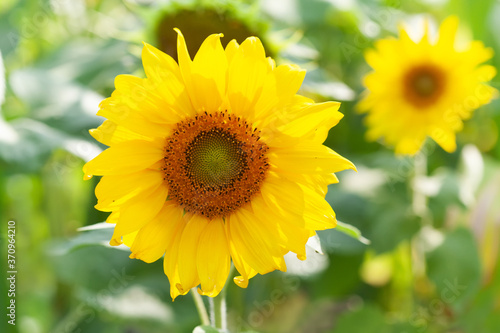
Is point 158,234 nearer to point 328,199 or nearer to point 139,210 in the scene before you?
point 139,210

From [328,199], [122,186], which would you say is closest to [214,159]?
[122,186]

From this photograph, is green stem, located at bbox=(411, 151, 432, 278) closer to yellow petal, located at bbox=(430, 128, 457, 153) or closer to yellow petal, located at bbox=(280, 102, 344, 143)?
yellow petal, located at bbox=(430, 128, 457, 153)

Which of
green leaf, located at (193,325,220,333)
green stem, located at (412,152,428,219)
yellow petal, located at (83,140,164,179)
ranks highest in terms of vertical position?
yellow petal, located at (83,140,164,179)

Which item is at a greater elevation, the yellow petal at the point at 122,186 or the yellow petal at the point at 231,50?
the yellow petal at the point at 231,50

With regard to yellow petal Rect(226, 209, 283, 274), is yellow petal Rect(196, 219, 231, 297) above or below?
below

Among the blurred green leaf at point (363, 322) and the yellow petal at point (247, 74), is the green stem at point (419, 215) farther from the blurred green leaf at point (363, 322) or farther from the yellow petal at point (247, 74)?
the yellow petal at point (247, 74)

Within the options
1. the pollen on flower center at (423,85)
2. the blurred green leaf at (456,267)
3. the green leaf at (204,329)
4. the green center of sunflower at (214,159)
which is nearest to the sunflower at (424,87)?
the pollen on flower center at (423,85)

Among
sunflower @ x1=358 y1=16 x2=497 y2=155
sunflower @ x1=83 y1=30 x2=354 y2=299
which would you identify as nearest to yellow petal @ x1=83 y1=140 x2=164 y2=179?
sunflower @ x1=83 y1=30 x2=354 y2=299

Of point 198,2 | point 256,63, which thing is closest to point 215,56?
point 256,63
